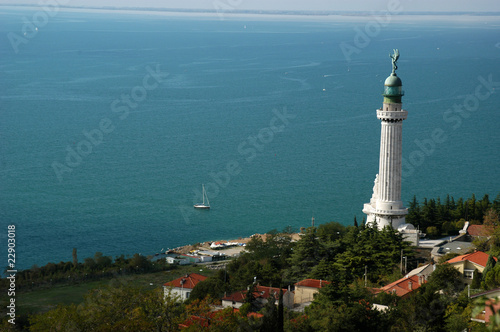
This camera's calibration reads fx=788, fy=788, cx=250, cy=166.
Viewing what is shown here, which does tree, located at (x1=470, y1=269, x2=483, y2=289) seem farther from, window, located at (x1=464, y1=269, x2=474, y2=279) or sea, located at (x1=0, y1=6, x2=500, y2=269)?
sea, located at (x1=0, y1=6, x2=500, y2=269)

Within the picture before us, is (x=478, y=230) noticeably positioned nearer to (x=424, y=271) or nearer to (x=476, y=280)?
(x=424, y=271)

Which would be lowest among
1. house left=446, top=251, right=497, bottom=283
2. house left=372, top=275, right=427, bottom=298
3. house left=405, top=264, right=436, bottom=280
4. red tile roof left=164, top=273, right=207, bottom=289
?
red tile roof left=164, top=273, right=207, bottom=289

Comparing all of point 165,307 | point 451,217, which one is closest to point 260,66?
point 451,217

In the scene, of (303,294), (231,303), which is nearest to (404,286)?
(303,294)

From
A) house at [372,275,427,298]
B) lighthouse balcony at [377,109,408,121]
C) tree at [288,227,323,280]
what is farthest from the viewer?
lighthouse balcony at [377,109,408,121]

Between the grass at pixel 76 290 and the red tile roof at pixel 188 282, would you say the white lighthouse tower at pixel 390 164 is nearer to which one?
the red tile roof at pixel 188 282

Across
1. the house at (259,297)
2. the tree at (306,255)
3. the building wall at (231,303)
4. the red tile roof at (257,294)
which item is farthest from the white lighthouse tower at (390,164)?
the building wall at (231,303)

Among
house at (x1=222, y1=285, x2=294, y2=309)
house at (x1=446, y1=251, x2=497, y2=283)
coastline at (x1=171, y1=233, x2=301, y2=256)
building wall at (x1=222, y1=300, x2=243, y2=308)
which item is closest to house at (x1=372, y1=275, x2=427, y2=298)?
house at (x1=446, y1=251, x2=497, y2=283)
